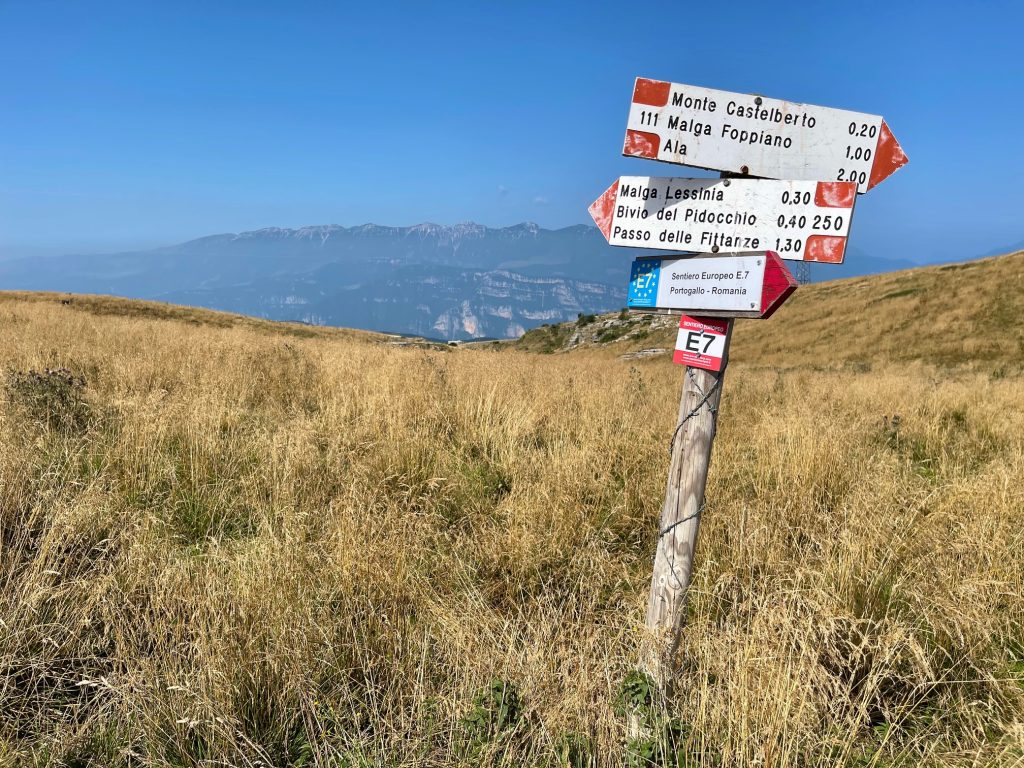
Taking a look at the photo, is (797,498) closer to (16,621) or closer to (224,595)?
(224,595)

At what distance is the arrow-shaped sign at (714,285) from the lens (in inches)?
80.3

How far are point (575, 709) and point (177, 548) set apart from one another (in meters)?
2.26

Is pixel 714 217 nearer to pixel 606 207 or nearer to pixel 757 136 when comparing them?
pixel 757 136

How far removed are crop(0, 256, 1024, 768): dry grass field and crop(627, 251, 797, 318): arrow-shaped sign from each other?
1291 mm

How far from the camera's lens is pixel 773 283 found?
6.68 feet

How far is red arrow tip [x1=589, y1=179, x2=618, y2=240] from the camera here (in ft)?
8.01

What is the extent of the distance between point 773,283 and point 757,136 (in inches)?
26.7

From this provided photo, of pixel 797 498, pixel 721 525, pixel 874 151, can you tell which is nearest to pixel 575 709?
pixel 721 525

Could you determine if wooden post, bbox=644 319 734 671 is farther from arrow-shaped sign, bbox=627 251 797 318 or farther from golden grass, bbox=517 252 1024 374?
golden grass, bbox=517 252 1024 374

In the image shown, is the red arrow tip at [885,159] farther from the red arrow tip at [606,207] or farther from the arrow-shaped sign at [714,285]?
the red arrow tip at [606,207]

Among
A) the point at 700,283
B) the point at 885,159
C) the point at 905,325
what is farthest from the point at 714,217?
the point at 905,325

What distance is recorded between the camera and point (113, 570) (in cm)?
247

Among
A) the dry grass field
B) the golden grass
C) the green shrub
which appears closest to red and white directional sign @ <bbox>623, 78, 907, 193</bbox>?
the dry grass field

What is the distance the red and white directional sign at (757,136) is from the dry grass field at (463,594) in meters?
1.87
